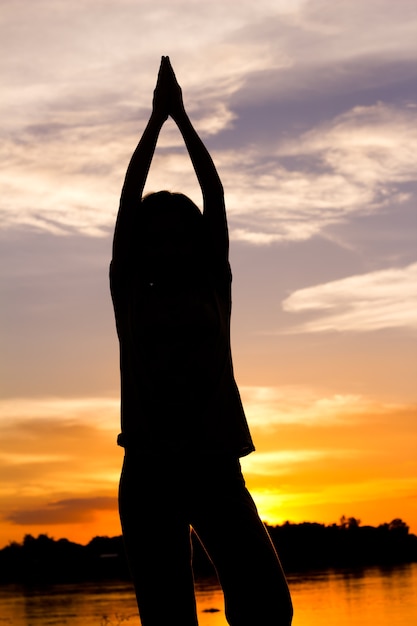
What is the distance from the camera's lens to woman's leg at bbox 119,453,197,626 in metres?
5.05

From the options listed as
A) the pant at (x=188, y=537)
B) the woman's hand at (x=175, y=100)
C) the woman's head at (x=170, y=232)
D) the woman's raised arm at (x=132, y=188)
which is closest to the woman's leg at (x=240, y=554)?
the pant at (x=188, y=537)

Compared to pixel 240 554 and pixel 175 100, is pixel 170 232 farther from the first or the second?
pixel 240 554

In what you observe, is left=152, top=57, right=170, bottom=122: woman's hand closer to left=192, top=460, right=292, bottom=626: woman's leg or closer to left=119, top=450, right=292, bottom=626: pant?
left=119, top=450, right=292, bottom=626: pant

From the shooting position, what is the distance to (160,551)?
5.06 m

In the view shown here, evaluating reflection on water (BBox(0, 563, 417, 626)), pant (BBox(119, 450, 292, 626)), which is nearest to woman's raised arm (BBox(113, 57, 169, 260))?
pant (BBox(119, 450, 292, 626))

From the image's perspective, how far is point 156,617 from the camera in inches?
199

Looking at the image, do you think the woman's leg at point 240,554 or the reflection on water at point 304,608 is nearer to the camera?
the woman's leg at point 240,554

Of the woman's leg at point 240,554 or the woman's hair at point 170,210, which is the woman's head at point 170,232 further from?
the woman's leg at point 240,554

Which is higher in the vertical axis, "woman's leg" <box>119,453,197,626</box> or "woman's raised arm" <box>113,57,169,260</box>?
"woman's raised arm" <box>113,57,169,260</box>

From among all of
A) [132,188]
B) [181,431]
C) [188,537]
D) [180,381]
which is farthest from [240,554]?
[132,188]

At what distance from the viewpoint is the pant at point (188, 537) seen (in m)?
4.84

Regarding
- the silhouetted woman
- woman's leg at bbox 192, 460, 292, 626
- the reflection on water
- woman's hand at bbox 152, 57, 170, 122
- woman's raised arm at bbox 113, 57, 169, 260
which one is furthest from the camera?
the reflection on water

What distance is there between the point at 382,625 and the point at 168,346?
102ft

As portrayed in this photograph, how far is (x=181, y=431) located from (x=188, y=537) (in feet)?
1.74
